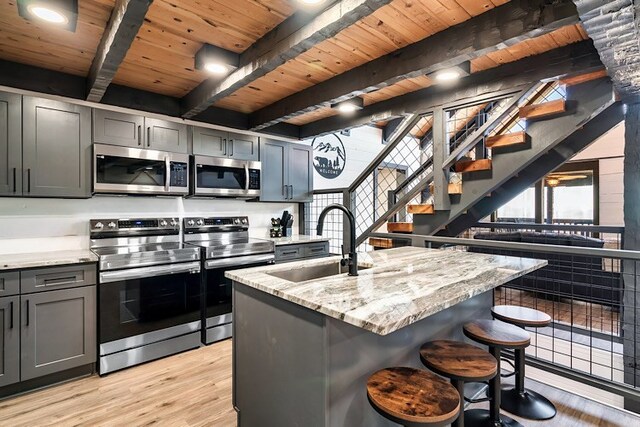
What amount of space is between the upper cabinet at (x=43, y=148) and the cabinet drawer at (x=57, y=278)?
0.70 metres

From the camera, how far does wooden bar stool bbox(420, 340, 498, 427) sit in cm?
143

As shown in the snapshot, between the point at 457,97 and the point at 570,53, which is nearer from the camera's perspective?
the point at 570,53

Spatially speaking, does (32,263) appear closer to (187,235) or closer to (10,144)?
(10,144)

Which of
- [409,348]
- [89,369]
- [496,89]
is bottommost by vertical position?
[89,369]

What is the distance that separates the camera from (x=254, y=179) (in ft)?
12.9

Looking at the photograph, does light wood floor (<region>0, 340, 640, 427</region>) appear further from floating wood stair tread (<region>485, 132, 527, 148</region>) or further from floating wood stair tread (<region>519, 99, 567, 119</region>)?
floating wood stair tread (<region>519, 99, 567, 119</region>)

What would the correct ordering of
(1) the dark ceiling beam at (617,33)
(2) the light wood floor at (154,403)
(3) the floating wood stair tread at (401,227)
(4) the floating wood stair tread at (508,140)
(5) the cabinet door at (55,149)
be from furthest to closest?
1. (3) the floating wood stair tread at (401,227)
2. (4) the floating wood stair tread at (508,140)
3. (5) the cabinet door at (55,149)
4. (2) the light wood floor at (154,403)
5. (1) the dark ceiling beam at (617,33)

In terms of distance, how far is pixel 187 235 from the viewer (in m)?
3.69

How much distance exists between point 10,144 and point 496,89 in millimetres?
3965

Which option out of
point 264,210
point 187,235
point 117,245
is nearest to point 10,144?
point 117,245

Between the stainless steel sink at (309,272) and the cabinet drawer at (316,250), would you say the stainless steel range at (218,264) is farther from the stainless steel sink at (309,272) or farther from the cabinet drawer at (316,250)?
the stainless steel sink at (309,272)

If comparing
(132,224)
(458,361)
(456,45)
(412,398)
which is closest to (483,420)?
(458,361)

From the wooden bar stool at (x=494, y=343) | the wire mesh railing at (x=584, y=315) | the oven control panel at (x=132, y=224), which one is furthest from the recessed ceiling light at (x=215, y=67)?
the wooden bar stool at (x=494, y=343)

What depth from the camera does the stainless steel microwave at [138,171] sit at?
291 centimetres
